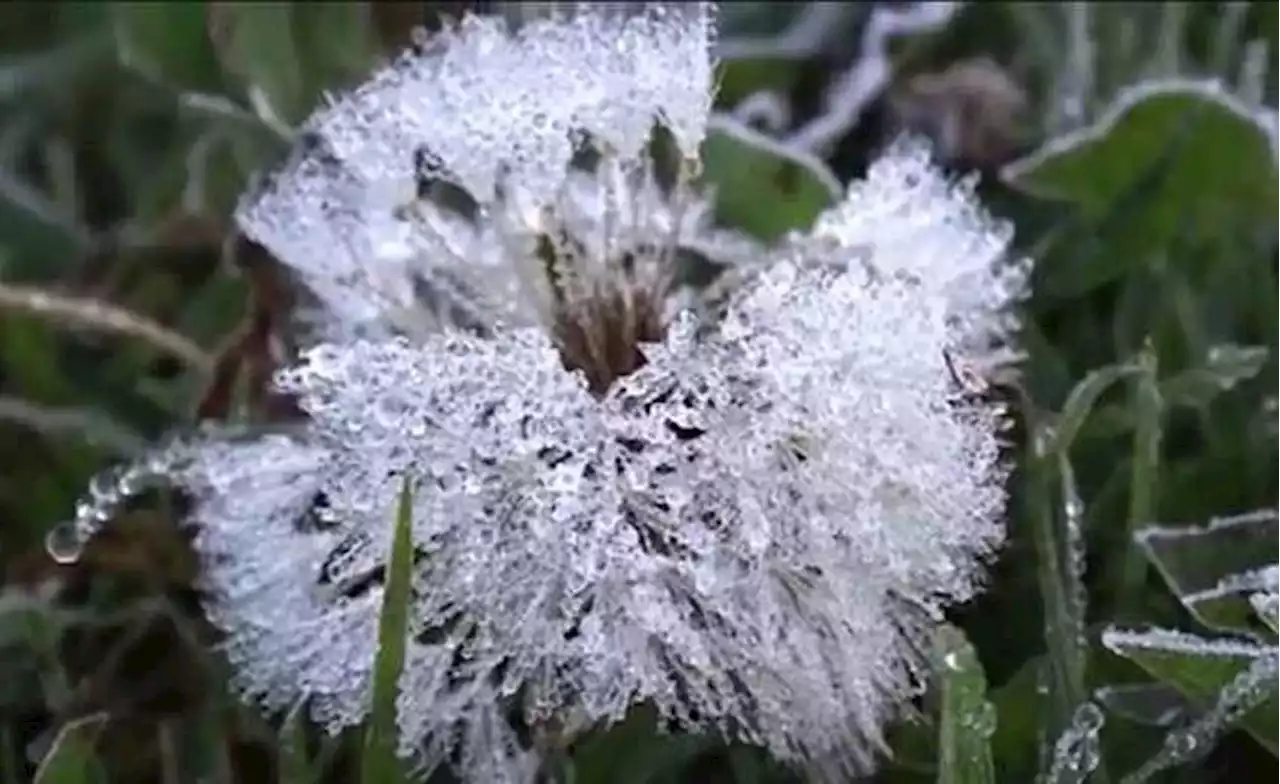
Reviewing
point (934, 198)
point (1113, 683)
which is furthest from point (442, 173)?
point (1113, 683)

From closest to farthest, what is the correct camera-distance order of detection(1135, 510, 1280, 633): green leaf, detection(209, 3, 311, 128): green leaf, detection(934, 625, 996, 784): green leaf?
detection(934, 625, 996, 784): green leaf, detection(1135, 510, 1280, 633): green leaf, detection(209, 3, 311, 128): green leaf

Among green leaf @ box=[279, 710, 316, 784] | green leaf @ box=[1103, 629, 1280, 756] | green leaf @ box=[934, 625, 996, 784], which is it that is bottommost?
green leaf @ box=[934, 625, 996, 784]

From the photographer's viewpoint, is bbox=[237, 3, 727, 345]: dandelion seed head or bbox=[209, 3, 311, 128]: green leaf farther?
bbox=[209, 3, 311, 128]: green leaf

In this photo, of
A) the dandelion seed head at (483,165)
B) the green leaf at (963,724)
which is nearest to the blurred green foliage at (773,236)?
the green leaf at (963,724)

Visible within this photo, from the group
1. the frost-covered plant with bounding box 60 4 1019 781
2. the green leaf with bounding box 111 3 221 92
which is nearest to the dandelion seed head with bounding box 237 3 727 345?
the frost-covered plant with bounding box 60 4 1019 781

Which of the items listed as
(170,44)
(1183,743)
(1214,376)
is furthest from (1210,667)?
(170,44)

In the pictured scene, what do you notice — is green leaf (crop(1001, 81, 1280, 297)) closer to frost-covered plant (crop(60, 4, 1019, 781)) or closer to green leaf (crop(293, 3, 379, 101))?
frost-covered plant (crop(60, 4, 1019, 781))

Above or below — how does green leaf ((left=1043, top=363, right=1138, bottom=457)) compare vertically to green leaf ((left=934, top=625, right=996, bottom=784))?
above

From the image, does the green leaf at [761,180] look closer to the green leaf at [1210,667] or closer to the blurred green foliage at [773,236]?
the blurred green foliage at [773,236]
